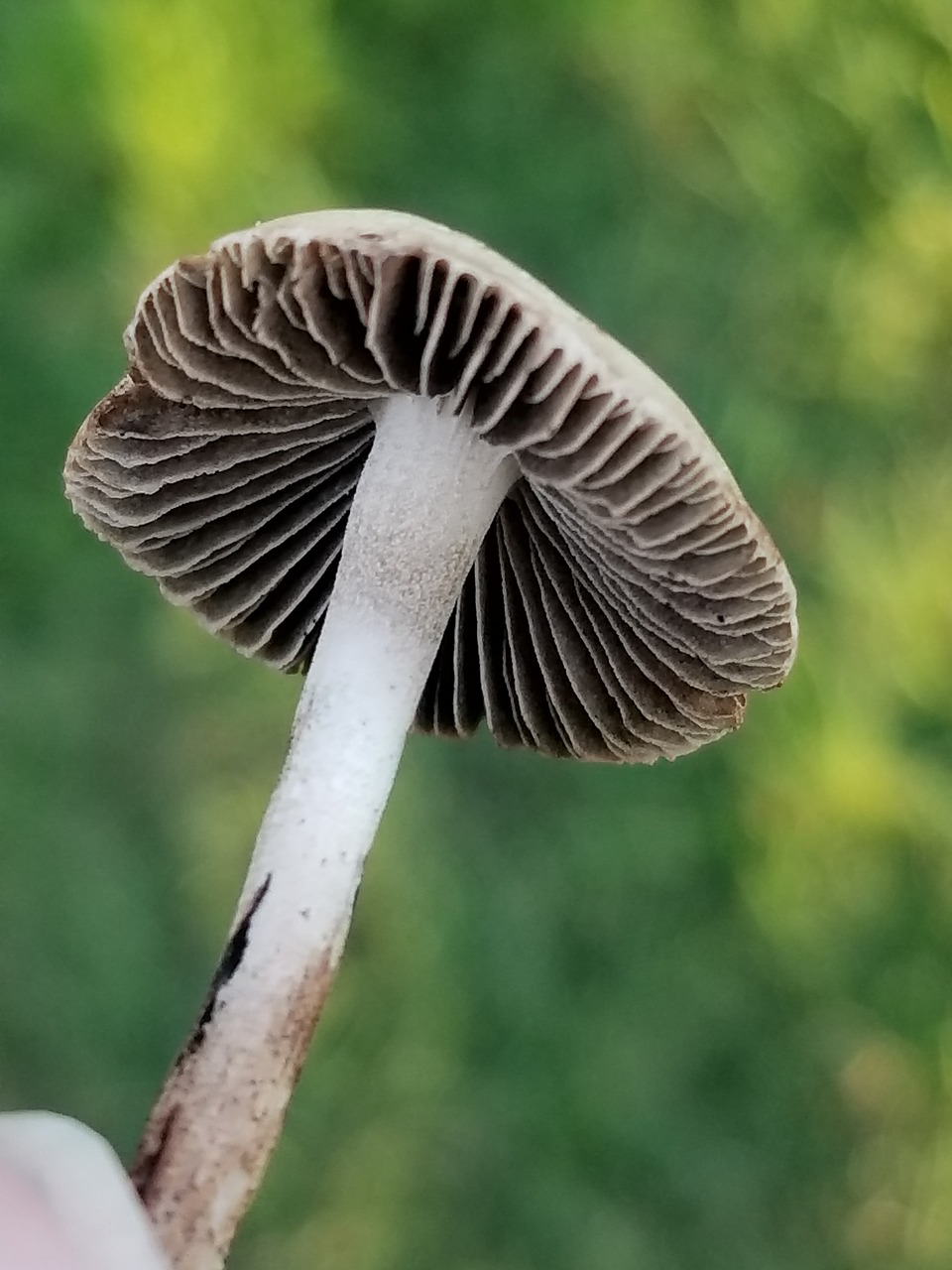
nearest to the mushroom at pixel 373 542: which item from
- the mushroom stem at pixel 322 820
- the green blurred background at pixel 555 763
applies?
the mushroom stem at pixel 322 820

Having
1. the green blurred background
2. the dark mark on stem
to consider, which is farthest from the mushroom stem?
the green blurred background

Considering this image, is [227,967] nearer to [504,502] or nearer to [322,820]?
[322,820]

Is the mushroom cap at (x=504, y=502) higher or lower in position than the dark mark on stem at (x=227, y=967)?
higher

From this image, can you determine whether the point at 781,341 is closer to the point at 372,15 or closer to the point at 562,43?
the point at 562,43

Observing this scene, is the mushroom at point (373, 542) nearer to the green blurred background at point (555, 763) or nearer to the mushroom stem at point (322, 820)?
the mushroom stem at point (322, 820)

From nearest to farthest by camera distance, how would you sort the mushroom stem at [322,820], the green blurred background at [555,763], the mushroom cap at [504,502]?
1. the mushroom cap at [504,502]
2. the mushroom stem at [322,820]
3. the green blurred background at [555,763]

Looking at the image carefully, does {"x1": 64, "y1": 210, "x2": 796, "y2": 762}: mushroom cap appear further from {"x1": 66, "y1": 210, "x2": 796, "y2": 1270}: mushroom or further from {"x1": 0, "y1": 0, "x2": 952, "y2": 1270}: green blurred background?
{"x1": 0, "y1": 0, "x2": 952, "y2": 1270}: green blurred background

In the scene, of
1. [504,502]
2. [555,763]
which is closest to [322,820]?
[504,502]
